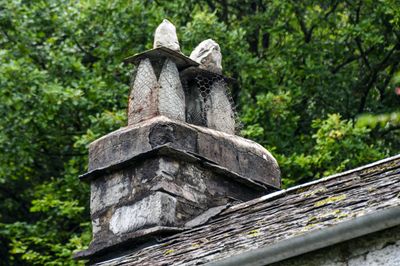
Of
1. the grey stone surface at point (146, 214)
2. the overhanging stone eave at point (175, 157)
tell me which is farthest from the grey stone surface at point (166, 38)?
the grey stone surface at point (146, 214)

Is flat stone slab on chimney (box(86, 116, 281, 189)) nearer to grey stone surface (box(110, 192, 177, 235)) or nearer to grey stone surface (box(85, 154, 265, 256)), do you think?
grey stone surface (box(85, 154, 265, 256))

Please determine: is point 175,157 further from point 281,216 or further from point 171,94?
point 281,216

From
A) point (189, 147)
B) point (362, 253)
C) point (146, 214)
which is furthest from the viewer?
point (189, 147)

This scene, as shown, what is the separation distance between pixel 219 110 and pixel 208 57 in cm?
46

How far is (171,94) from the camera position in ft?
25.3

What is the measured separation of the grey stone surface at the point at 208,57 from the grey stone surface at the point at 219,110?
139 mm

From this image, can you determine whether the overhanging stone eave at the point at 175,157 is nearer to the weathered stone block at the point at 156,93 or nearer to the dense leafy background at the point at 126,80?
the weathered stone block at the point at 156,93

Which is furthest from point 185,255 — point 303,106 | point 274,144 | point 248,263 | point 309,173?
point 303,106

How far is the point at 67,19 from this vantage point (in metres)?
15.5

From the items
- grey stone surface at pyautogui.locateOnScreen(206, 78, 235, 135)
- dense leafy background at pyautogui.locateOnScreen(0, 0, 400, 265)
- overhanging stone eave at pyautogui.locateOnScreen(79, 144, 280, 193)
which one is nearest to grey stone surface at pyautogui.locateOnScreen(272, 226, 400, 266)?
overhanging stone eave at pyautogui.locateOnScreen(79, 144, 280, 193)

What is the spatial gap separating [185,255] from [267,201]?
0.86 metres

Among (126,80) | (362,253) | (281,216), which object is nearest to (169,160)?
(281,216)

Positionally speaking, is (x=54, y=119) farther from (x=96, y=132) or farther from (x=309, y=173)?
(x=309, y=173)

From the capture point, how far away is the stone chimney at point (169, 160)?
7.20 m
